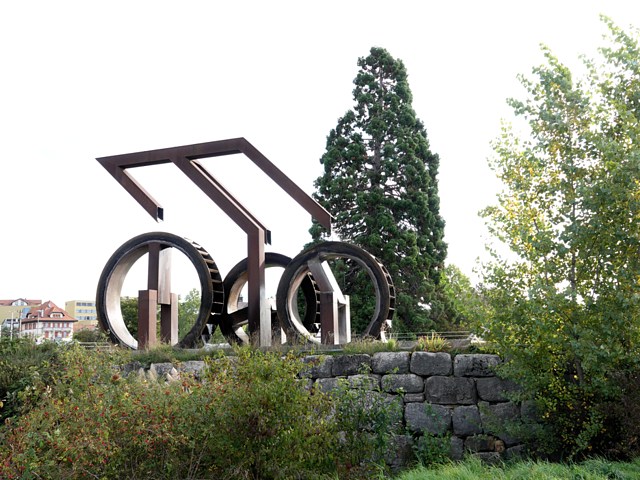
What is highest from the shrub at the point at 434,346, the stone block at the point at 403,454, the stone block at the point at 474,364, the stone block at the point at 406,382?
the shrub at the point at 434,346

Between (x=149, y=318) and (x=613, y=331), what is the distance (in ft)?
27.4

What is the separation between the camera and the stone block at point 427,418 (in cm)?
993

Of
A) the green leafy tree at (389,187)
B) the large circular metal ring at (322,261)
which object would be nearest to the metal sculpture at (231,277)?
the large circular metal ring at (322,261)

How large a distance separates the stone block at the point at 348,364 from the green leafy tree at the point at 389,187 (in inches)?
379

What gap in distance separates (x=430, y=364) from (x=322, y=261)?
3348mm

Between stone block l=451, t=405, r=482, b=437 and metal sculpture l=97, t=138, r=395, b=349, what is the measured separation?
2662 millimetres

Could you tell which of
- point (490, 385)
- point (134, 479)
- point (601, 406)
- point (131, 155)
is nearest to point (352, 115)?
point (131, 155)

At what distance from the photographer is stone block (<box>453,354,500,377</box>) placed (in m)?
9.92

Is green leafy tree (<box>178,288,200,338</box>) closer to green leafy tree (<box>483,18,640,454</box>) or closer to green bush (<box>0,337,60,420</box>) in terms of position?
green bush (<box>0,337,60,420</box>)

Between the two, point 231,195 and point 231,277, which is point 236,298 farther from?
point 231,195

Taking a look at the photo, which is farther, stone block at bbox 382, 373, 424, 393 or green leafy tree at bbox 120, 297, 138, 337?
green leafy tree at bbox 120, 297, 138, 337

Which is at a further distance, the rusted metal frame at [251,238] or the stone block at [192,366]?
the rusted metal frame at [251,238]

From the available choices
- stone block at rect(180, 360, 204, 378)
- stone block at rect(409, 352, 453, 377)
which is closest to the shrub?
stone block at rect(409, 352, 453, 377)

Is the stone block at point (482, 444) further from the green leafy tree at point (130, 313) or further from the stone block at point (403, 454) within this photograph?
the green leafy tree at point (130, 313)
